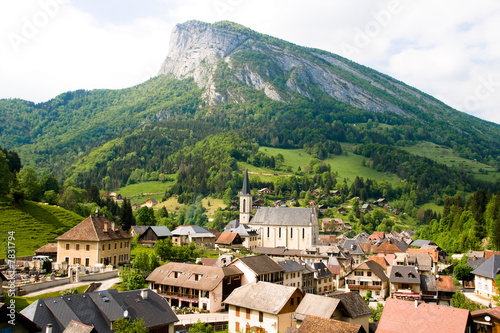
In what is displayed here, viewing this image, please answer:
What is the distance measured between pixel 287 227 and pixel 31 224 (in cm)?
5738

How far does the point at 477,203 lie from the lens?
95438 mm

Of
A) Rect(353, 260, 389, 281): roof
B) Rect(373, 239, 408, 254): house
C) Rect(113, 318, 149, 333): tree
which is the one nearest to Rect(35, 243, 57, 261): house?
Rect(113, 318, 149, 333): tree

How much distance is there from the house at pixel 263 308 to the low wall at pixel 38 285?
60.2 ft

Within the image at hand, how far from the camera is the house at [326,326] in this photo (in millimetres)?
30688

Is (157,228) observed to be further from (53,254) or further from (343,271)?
(343,271)

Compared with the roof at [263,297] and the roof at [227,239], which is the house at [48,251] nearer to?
the roof at [263,297]

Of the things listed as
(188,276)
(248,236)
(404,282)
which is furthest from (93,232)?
(248,236)

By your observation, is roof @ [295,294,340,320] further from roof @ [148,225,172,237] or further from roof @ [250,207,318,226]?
roof @ [250,207,318,226]

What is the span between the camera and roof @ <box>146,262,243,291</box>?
4931cm

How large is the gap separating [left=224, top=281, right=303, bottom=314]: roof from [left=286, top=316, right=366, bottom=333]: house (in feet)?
23.8

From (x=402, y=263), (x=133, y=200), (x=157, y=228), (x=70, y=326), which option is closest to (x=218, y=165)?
(x=133, y=200)

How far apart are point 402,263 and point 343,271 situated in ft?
32.3

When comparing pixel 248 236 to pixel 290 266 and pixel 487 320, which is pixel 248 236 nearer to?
pixel 290 266

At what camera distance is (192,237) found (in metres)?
91.2
